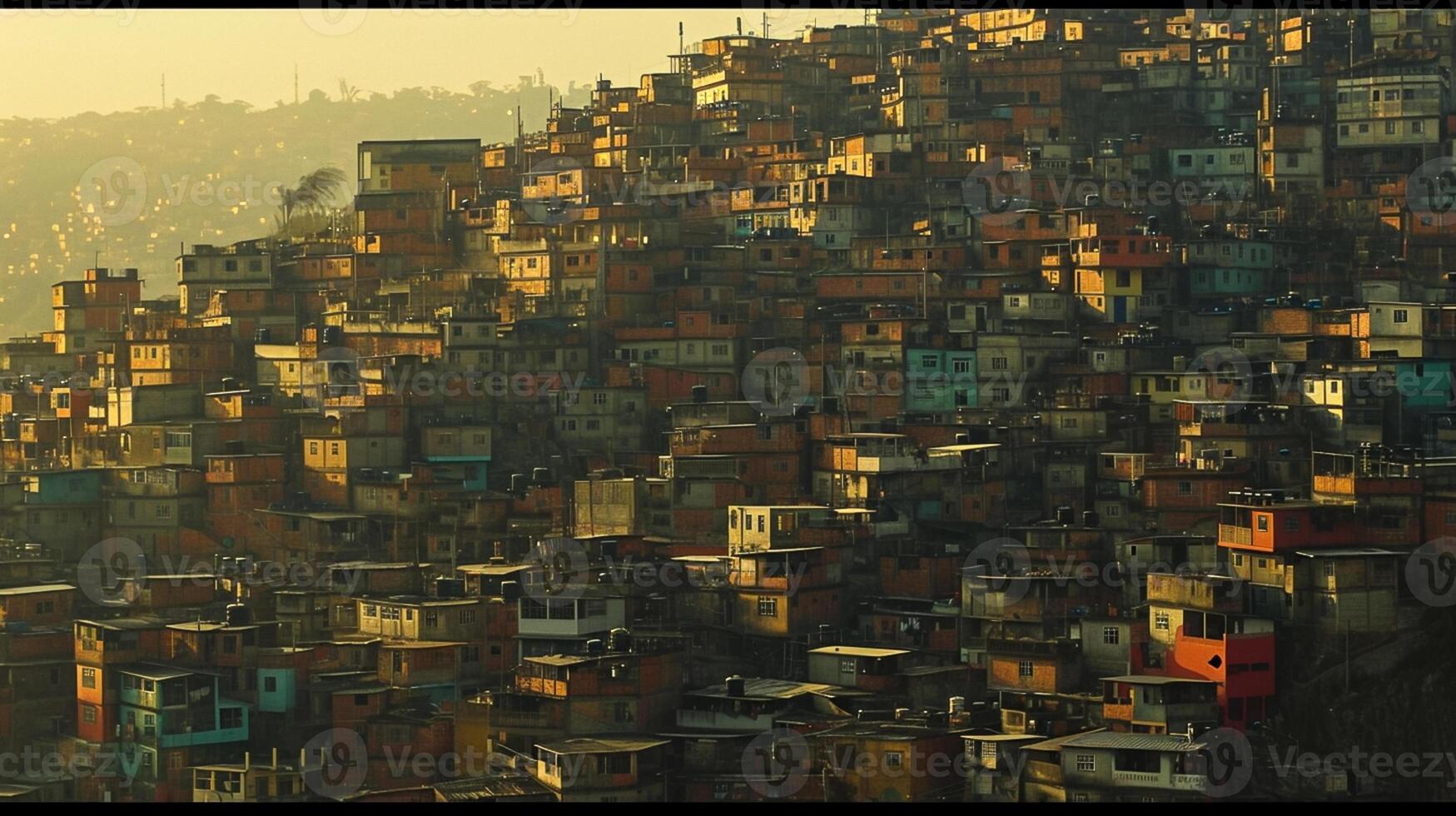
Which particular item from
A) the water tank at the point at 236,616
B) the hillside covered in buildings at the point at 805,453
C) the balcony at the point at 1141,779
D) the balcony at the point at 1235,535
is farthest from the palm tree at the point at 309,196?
the balcony at the point at 1141,779

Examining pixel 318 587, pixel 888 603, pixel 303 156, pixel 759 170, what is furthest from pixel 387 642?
Result: pixel 303 156

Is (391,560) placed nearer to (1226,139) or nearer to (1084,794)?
(1084,794)

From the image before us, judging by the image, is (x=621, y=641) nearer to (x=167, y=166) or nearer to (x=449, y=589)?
(x=449, y=589)

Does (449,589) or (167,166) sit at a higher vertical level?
(167,166)

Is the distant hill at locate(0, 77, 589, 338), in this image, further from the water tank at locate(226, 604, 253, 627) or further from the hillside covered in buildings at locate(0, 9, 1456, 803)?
the water tank at locate(226, 604, 253, 627)

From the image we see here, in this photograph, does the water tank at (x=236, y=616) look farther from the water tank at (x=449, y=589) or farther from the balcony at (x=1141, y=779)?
the balcony at (x=1141, y=779)

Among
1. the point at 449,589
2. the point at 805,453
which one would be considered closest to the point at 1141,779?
the point at 449,589

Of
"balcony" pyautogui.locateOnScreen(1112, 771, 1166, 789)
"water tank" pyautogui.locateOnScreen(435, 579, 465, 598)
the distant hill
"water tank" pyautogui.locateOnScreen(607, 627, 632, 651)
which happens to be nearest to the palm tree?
the distant hill
